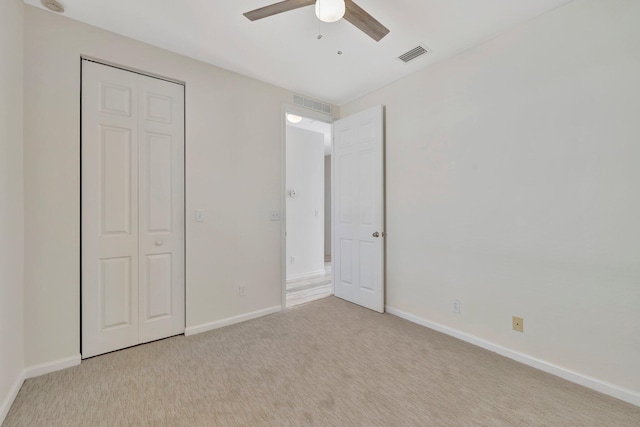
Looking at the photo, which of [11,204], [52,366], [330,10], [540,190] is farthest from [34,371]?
[540,190]

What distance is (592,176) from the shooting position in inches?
74.5

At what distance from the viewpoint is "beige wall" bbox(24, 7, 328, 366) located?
204 centimetres

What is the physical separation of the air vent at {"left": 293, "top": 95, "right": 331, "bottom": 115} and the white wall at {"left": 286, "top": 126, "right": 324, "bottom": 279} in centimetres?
127

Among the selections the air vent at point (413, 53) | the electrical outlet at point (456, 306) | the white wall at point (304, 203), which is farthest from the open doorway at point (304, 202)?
the electrical outlet at point (456, 306)

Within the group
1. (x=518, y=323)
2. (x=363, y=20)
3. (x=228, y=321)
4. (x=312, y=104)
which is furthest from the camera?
(x=312, y=104)

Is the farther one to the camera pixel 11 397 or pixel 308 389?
pixel 308 389

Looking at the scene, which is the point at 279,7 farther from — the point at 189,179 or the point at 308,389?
the point at 308,389

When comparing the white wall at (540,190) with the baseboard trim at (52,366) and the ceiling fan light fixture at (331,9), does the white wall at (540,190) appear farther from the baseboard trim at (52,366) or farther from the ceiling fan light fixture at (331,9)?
the baseboard trim at (52,366)

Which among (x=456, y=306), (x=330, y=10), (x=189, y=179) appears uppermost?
(x=330, y=10)

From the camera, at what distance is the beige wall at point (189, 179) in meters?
2.04

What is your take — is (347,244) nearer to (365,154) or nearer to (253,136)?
(365,154)

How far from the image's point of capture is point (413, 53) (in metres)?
2.62

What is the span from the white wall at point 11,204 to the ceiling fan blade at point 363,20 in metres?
2.10

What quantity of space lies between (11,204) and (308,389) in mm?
2308
